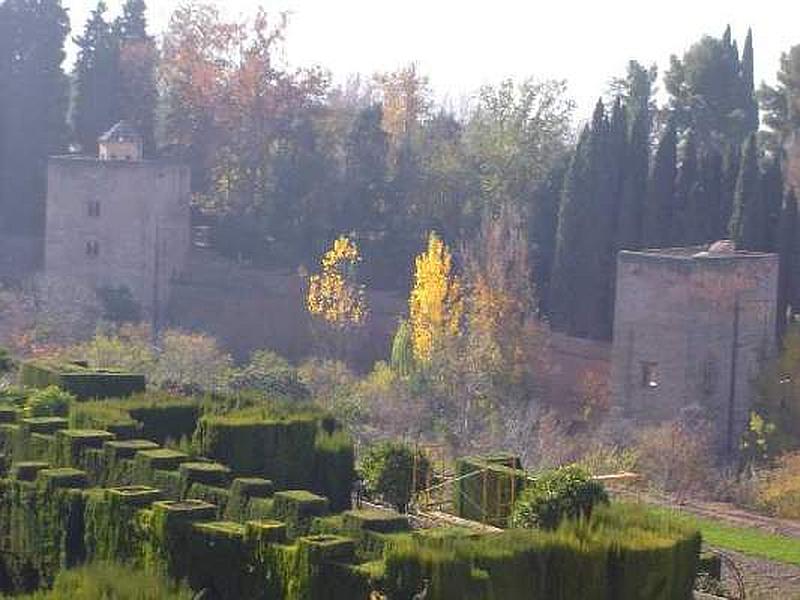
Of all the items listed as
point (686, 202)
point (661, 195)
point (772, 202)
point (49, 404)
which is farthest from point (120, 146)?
point (49, 404)

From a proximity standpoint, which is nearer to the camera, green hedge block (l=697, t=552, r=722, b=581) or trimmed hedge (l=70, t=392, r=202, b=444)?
green hedge block (l=697, t=552, r=722, b=581)

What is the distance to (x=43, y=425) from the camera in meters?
15.8

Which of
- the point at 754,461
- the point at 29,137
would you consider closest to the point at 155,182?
the point at 29,137

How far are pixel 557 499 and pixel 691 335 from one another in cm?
1305

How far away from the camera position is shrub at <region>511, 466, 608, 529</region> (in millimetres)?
13875

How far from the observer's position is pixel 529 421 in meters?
26.4

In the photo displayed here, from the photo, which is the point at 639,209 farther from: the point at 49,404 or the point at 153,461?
the point at 153,461

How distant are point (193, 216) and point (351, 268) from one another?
241 inches

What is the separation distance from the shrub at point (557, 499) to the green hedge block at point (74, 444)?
156 inches

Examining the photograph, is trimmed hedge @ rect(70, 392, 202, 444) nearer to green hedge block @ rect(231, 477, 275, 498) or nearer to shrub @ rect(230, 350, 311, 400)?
green hedge block @ rect(231, 477, 275, 498)

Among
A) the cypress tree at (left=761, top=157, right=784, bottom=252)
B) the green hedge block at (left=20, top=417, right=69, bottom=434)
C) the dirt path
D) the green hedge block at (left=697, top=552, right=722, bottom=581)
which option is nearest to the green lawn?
the dirt path

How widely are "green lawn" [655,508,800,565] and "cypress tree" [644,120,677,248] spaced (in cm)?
1173

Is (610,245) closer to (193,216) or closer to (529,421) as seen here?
(529,421)

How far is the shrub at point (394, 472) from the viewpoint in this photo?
637 inches
